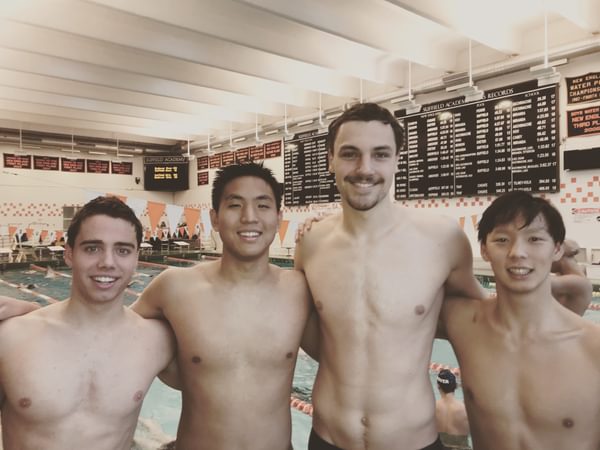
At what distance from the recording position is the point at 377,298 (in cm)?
229

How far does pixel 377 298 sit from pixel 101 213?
4.45ft

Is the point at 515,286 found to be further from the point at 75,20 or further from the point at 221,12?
the point at 75,20

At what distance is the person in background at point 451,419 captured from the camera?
4.13 metres

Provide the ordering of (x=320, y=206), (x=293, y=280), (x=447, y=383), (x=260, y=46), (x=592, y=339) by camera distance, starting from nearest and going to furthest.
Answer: (x=592, y=339), (x=293, y=280), (x=447, y=383), (x=260, y=46), (x=320, y=206)

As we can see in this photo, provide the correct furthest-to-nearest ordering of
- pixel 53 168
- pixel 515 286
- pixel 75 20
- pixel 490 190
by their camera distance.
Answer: pixel 53 168
pixel 490 190
pixel 75 20
pixel 515 286

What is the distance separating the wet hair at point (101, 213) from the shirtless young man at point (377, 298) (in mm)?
966

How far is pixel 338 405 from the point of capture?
2.26 m

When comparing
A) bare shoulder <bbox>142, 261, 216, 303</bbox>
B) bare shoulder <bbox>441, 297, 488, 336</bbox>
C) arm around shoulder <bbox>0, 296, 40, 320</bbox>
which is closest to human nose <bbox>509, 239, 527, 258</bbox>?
bare shoulder <bbox>441, 297, 488, 336</bbox>

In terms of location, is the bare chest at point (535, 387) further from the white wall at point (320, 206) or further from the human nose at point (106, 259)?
the white wall at point (320, 206)

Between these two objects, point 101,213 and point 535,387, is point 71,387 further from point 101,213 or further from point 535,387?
point 535,387

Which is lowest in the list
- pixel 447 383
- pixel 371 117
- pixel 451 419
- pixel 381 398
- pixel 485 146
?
pixel 451 419

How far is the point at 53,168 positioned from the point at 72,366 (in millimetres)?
19603

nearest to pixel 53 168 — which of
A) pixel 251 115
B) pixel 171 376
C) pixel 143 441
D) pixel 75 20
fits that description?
pixel 251 115

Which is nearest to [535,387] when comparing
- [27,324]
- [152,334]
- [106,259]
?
[152,334]
